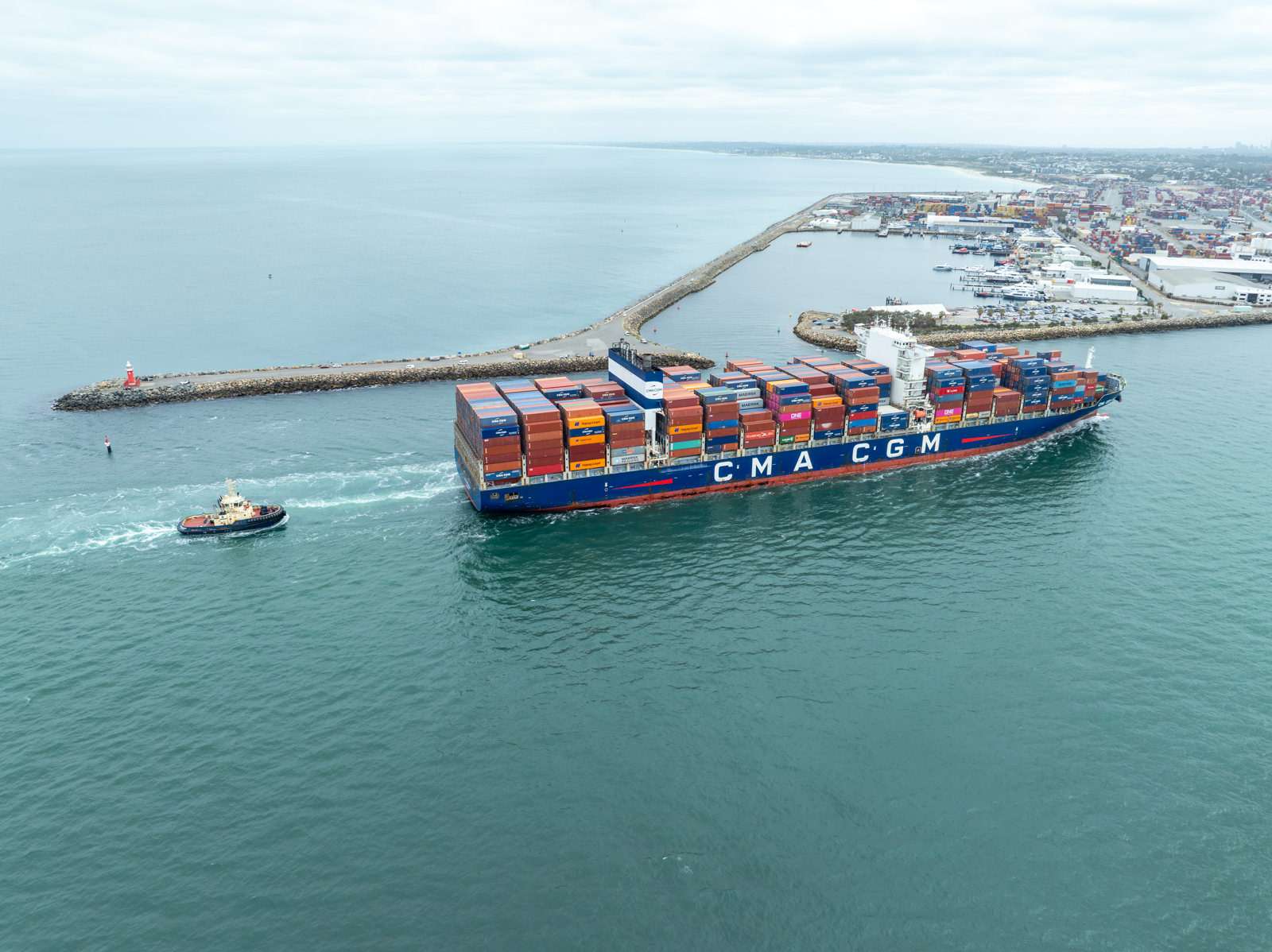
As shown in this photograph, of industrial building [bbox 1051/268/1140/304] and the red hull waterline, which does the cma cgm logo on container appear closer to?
the red hull waterline

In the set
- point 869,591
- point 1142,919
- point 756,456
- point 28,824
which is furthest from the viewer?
point 756,456

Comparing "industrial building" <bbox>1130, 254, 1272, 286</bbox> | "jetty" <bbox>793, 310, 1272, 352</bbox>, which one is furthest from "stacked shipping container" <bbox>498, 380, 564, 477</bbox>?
"industrial building" <bbox>1130, 254, 1272, 286</bbox>

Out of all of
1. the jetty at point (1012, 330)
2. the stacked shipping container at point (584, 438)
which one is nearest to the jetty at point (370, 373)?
the jetty at point (1012, 330)

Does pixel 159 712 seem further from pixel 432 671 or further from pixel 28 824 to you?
pixel 432 671

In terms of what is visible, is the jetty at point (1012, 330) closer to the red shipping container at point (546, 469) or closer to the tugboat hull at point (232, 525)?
the red shipping container at point (546, 469)

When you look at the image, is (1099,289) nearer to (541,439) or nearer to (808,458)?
(808,458)

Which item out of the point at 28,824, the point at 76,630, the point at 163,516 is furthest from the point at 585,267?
the point at 28,824

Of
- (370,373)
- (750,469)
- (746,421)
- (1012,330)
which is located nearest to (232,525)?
(370,373)
